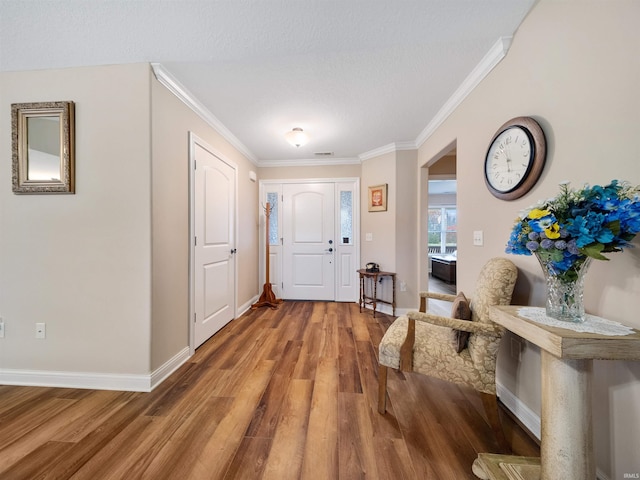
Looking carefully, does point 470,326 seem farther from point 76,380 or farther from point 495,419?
point 76,380

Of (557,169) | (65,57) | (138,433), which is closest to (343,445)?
(138,433)

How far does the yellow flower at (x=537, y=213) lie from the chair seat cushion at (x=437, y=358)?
0.85m

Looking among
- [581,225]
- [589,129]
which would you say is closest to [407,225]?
[589,129]

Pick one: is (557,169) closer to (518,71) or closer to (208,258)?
(518,71)

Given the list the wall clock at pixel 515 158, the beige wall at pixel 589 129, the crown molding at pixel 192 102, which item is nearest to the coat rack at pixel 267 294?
the crown molding at pixel 192 102

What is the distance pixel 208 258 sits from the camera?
8.13ft

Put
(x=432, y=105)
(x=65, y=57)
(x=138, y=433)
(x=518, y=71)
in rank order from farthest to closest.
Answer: (x=432, y=105) < (x=65, y=57) < (x=518, y=71) < (x=138, y=433)

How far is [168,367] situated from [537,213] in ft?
8.36

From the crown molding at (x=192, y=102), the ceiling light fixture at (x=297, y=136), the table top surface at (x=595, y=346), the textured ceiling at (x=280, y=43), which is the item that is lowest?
the table top surface at (x=595, y=346)

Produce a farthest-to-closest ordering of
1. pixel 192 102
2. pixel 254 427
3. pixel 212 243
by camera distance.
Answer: pixel 212 243 < pixel 192 102 < pixel 254 427

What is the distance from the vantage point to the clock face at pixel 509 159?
1.35 metres

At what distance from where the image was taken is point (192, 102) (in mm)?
2135

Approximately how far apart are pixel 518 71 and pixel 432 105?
919 millimetres

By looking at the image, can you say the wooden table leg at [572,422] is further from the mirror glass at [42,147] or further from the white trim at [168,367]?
the mirror glass at [42,147]
